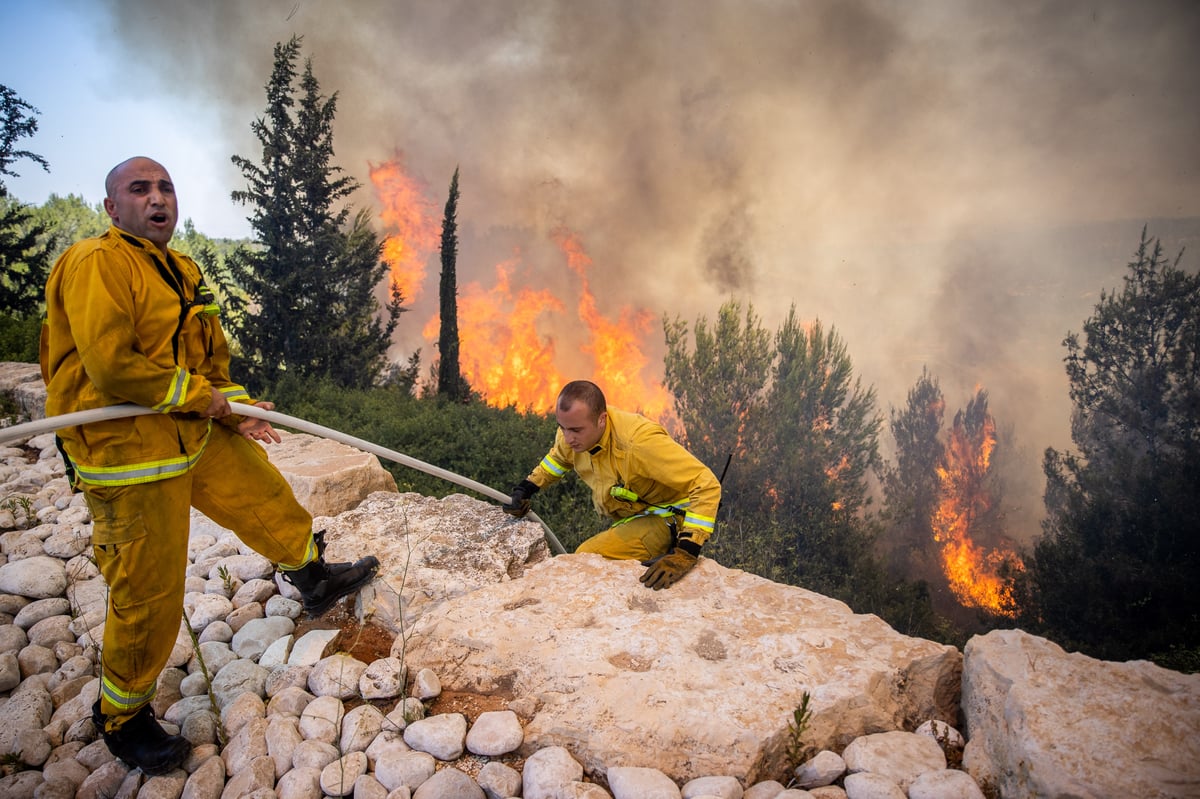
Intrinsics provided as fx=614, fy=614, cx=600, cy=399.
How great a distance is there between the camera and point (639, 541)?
167 inches

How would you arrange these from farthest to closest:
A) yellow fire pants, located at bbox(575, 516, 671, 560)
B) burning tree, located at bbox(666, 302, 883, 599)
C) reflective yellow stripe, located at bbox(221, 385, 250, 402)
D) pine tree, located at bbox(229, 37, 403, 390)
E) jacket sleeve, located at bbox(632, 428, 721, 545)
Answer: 1. burning tree, located at bbox(666, 302, 883, 599)
2. pine tree, located at bbox(229, 37, 403, 390)
3. yellow fire pants, located at bbox(575, 516, 671, 560)
4. jacket sleeve, located at bbox(632, 428, 721, 545)
5. reflective yellow stripe, located at bbox(221, 385, 250, 402)

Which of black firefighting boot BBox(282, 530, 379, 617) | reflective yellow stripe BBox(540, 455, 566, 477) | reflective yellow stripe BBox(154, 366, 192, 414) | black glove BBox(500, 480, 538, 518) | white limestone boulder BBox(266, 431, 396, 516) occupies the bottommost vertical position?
black firefighting boot BBox(282, 530, 379, 617)

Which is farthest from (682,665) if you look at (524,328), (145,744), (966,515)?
(966,515)

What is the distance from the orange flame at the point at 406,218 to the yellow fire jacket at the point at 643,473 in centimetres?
2424

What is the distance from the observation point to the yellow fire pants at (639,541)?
4.24 m

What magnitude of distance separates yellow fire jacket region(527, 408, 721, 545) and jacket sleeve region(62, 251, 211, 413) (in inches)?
82.7

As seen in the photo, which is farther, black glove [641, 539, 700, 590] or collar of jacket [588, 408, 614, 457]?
collar of jacket [588, 408, 614, 457]

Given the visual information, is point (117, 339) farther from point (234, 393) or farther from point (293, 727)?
point (293, 727)

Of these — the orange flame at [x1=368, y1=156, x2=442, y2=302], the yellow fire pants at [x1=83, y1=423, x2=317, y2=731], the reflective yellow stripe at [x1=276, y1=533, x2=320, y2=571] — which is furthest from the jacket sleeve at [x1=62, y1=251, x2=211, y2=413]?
the orange flame at [x1=368, y1=156, x2=442, y2=302]

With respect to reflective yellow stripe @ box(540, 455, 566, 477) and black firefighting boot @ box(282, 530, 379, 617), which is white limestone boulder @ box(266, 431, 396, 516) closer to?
black firefighting boot @ box(282, 530, 379, 617)

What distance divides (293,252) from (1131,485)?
88.4 ft

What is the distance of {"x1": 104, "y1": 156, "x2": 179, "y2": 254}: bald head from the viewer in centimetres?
269

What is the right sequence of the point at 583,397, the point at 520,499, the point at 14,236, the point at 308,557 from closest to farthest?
the point at 308,557, the point at 583,397, the point at 520,499, the point at 14,236

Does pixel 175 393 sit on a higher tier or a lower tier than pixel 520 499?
higher
